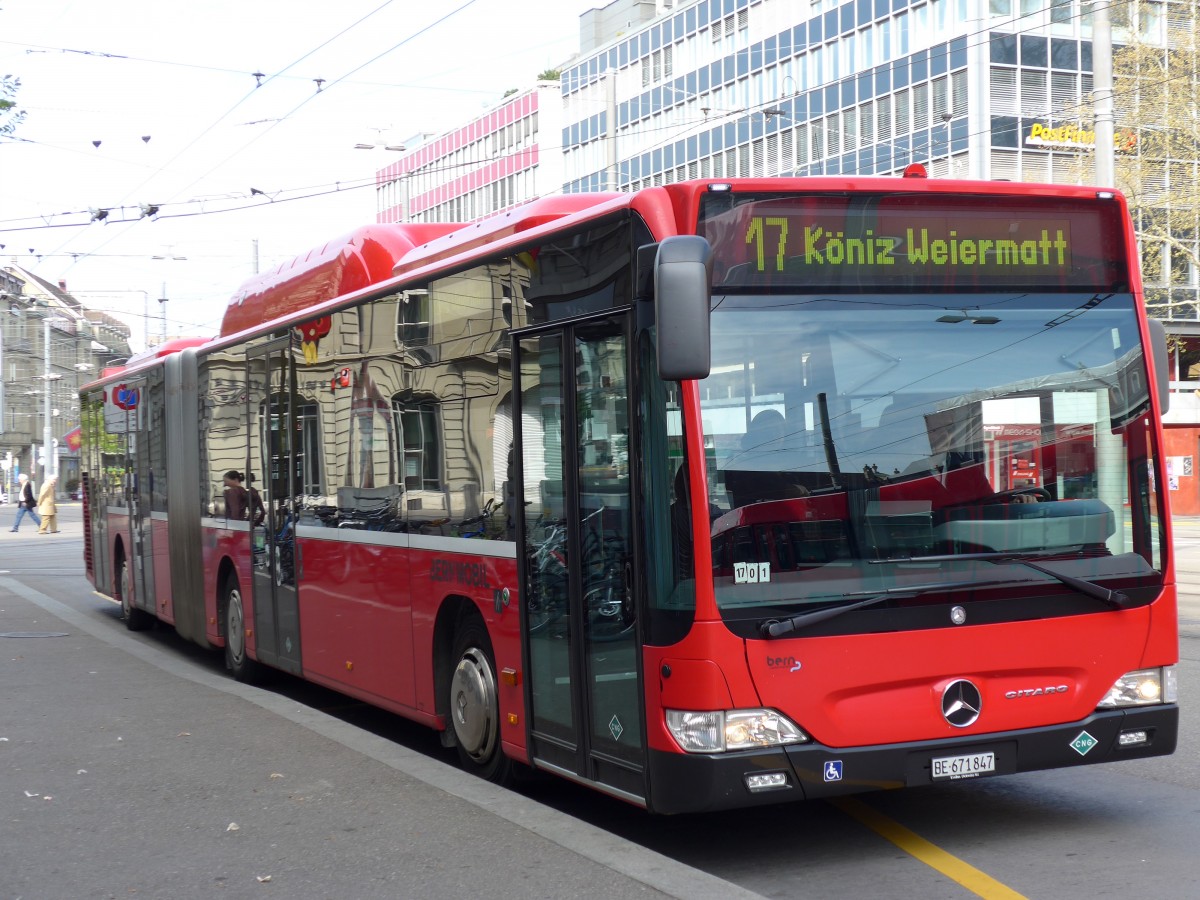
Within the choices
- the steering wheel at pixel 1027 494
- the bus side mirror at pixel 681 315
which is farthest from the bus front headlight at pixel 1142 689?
the bus side mirror at pixel 681 315

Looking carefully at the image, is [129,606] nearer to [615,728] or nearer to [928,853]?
[615,728]

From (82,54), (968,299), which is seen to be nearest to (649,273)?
(968,299)

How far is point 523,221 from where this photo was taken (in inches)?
304

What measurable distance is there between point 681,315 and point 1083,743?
2.40 meters

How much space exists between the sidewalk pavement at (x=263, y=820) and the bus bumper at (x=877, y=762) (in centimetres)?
31

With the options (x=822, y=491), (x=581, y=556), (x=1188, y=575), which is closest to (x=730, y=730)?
(x=822, y=491)

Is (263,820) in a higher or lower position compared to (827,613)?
lower

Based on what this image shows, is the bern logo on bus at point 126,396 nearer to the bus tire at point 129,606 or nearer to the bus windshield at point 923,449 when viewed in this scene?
the bus tire at point 129,606

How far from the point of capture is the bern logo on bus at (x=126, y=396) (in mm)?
16281

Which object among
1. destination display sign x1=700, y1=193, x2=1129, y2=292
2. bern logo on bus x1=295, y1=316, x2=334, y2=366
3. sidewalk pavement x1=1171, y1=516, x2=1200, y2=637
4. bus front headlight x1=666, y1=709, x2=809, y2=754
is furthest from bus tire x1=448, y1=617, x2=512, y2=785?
sidewalk pavement x1=1171, y1=516, x2=1200, y2=637

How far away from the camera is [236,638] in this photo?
12617 mm

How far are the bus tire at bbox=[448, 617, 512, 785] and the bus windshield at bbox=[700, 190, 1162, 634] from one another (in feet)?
6.98

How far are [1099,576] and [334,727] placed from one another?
4.59m

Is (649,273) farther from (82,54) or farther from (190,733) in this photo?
(82,54)
